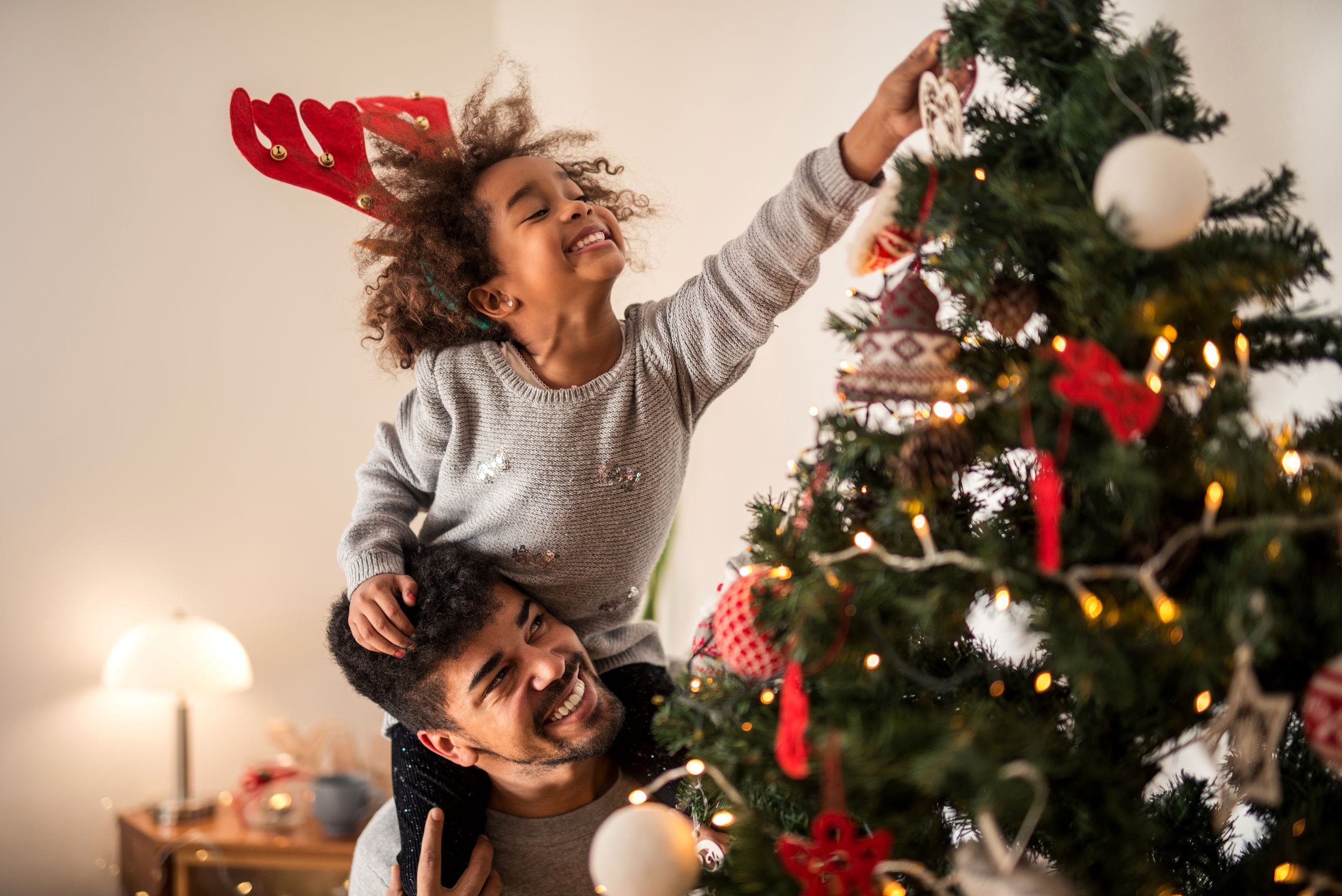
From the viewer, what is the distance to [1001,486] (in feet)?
2.31

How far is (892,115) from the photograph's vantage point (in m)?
0.79

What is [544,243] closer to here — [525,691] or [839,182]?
[839,182]

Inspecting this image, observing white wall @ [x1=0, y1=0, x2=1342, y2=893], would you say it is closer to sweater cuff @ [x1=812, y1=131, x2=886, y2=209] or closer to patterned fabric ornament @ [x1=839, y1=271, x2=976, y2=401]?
sweater cuff @ [x1=812, y1=131, x2=886, y2=209]

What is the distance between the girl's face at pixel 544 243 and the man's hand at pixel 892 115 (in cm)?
31

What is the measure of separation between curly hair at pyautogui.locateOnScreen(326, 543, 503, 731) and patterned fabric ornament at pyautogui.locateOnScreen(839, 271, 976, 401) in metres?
0.58

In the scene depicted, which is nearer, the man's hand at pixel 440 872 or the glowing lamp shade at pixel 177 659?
the man's hand at pixel 440 872

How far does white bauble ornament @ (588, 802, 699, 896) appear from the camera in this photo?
616 millimetres

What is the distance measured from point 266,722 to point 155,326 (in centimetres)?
102

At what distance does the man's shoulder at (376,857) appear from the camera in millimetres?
1307

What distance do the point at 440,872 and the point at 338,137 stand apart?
89 cm

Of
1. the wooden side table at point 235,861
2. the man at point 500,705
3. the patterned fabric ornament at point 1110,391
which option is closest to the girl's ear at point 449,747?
the man at point 500,705

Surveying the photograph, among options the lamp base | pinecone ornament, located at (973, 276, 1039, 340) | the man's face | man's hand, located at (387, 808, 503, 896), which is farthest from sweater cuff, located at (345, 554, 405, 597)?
the lamp base

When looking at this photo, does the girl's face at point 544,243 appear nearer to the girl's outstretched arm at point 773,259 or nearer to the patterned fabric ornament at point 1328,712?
the girl's outstretched arm at point 773,259

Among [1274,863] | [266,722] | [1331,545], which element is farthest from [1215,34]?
[266,722]
